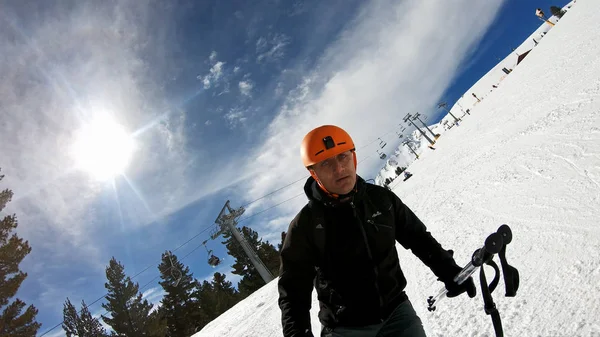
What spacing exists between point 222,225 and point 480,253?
2911cm

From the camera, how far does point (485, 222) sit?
23.2 ft

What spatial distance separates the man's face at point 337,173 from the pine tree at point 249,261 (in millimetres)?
36611

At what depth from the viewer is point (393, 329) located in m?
2.47

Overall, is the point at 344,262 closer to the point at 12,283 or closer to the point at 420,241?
the point at 420,241

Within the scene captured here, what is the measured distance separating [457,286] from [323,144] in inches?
64.2

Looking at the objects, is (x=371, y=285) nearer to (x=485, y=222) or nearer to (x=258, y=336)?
(x=485, y=222)

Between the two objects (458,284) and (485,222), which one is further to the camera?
(485,222)

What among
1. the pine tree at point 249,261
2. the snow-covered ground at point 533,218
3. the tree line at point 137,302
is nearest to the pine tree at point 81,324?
the tree line at point 137,302

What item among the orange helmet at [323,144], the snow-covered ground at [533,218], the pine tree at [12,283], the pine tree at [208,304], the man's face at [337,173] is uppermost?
the pine tree at [12,283]

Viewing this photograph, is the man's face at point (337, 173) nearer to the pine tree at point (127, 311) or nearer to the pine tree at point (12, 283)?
the pine tree at point (12, 283)

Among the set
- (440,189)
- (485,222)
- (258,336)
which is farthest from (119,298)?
(485,222)

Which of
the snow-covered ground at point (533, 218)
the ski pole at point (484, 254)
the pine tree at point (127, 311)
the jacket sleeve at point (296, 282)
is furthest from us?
the pine tree at point (127, 311)

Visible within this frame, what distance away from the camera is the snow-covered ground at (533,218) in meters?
3.49

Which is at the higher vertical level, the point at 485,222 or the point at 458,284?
the point at 458,284
